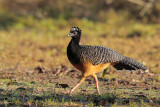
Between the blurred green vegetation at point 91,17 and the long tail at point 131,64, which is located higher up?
the blurred green vegetation at point 91,17

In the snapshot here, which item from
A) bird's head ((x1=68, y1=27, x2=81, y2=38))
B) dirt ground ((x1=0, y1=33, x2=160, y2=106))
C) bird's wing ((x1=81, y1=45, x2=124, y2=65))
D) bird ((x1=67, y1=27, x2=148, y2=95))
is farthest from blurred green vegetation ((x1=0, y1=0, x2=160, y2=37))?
bird's head ((x1=68, y1=27, x2=81, y2=38))

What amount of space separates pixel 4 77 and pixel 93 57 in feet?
7.18

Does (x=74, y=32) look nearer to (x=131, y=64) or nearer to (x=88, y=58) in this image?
(x=88, y=58)

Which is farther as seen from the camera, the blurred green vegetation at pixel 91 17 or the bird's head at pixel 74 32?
the blurred green vegetation at pixel 91 17

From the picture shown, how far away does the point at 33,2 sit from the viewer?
55.9 ft

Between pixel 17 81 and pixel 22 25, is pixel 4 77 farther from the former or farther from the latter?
pixel 22 25

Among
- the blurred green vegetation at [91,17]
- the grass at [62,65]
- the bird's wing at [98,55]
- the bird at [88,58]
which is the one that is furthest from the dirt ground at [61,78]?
the blurred green vegetation at [91,17]

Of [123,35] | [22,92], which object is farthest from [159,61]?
[22,92]

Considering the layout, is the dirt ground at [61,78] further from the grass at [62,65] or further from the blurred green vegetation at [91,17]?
the blurred green vegetation at [91,17]

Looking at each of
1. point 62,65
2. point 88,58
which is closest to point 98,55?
point 88,58

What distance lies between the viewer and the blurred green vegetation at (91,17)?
41.9 ft

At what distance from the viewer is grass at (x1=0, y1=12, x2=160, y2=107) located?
4.62m

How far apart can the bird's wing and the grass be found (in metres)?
0.52

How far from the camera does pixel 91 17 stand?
14602mm
